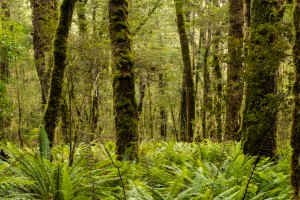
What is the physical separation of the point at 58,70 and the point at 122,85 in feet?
3.90

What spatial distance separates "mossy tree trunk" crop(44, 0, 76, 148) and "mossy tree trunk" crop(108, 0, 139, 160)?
3.00ft

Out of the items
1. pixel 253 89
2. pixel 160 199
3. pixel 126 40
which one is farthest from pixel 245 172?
pixel 126 40

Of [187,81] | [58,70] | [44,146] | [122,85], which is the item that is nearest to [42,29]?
[58,70]

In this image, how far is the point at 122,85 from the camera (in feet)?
21.0

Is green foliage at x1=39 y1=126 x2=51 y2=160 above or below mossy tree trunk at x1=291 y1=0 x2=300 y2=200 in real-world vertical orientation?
below

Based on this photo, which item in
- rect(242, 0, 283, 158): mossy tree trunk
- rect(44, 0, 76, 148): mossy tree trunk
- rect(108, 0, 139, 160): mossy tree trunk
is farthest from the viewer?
rect(108, 0, 139, 160): mossy tree trunk

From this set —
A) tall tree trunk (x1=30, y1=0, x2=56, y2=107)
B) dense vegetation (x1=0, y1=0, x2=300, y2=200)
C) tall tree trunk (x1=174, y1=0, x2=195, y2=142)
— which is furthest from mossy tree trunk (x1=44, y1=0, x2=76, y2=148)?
tall tree trunk (x1=174, y1=0, x2=195, y2=142)

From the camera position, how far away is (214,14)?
1363 cm

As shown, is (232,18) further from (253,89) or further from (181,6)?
(253,89)

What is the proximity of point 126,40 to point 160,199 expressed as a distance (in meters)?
3.64

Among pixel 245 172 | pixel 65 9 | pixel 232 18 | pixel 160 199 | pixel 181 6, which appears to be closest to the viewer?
pixel 160 199

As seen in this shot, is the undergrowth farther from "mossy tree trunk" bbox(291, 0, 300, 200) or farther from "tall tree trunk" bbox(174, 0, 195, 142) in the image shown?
"tall tree trunk" bbox(174, 0, 195, 142)

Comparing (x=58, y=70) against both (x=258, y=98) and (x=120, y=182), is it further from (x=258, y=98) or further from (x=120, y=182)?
(x=258, y=98)

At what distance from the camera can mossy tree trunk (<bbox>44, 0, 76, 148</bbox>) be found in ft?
19.2
